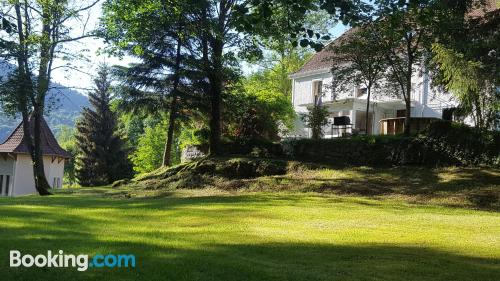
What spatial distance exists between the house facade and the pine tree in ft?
53.1

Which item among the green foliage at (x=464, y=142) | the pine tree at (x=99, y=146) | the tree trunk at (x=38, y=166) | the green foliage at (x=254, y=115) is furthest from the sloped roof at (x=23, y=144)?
the green foliage at (x=464, y=142)

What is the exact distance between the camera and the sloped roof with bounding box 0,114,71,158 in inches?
1439

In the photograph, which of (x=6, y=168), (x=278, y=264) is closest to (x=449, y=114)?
(x=278, y=264)

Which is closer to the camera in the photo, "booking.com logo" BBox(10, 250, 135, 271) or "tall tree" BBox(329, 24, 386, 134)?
"booking.com logo" BBox(10, 250, 135, 271)

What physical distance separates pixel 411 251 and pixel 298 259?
178cm

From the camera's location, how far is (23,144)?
3706cm

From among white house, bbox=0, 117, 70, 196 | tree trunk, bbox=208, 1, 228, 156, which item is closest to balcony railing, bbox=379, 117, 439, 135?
tree trunk, bbox=208, 1, 228, 156

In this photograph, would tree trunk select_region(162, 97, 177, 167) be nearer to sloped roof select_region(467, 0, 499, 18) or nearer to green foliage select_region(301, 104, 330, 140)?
green foliage select_region(301, 104, 330, 140)

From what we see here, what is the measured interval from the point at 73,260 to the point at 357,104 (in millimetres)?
27825

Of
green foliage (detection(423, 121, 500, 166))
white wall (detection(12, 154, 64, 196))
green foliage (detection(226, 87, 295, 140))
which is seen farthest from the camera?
white wall (detection(12, 154, 64, 196))

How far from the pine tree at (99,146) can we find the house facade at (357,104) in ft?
53.1

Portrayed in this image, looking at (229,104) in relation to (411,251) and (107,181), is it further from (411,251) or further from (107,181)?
(107,181)

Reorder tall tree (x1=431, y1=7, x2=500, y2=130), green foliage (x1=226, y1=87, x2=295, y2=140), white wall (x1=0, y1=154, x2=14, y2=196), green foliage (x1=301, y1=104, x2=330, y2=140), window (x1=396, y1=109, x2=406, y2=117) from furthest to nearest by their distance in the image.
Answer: white wall (x1=0, y1=154, x2=14, y2=196) < window (x1=396, y1=109, x2=406, y2=117) < green foliage (x1=226, y1=87, x2=295, y2=140) < green foliage (x1=301, y1=104, x2=330, y2=140) < tall tree (x1=431, y1=7, x2=500, y2=130)

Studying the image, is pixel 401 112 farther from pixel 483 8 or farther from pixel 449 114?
pixel 483 8
